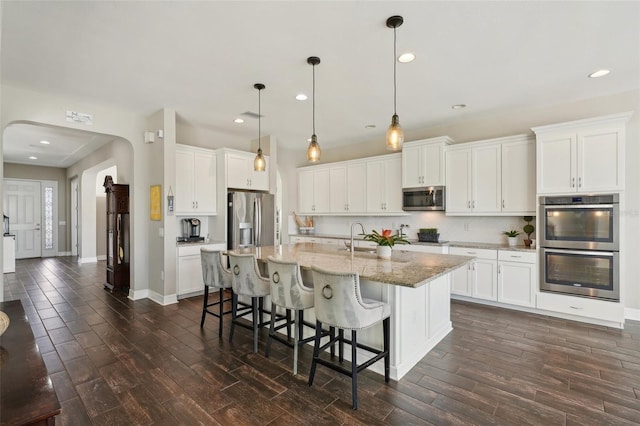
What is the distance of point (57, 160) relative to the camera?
28.2 feet

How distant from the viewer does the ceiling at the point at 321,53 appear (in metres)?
2.37

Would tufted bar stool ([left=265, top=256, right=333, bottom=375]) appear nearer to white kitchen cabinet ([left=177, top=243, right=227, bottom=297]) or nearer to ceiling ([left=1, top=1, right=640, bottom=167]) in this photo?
ceiling ([left=1, top=1, right=640, bottom=167])

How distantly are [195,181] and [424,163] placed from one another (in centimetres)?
389

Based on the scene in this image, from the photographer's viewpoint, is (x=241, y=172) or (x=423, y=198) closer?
(x=423, y=198)

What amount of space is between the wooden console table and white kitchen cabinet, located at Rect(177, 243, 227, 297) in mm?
3435

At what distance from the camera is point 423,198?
5.23m

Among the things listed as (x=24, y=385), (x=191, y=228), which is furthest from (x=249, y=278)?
(x=191, y=228)

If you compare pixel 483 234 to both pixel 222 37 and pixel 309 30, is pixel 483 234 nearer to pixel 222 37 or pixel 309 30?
pixel 309 30

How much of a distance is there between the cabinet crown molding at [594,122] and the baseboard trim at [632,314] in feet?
7.55

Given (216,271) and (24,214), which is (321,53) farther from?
(24,214)

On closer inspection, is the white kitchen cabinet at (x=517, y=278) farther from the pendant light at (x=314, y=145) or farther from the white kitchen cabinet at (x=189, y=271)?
the white kitchen cabinet at (x=189, y=271)

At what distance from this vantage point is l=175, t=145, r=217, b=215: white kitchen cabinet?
5047mm

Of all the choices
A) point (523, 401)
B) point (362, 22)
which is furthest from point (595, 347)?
point (362, 22)

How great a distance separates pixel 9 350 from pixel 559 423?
304 centimetres
